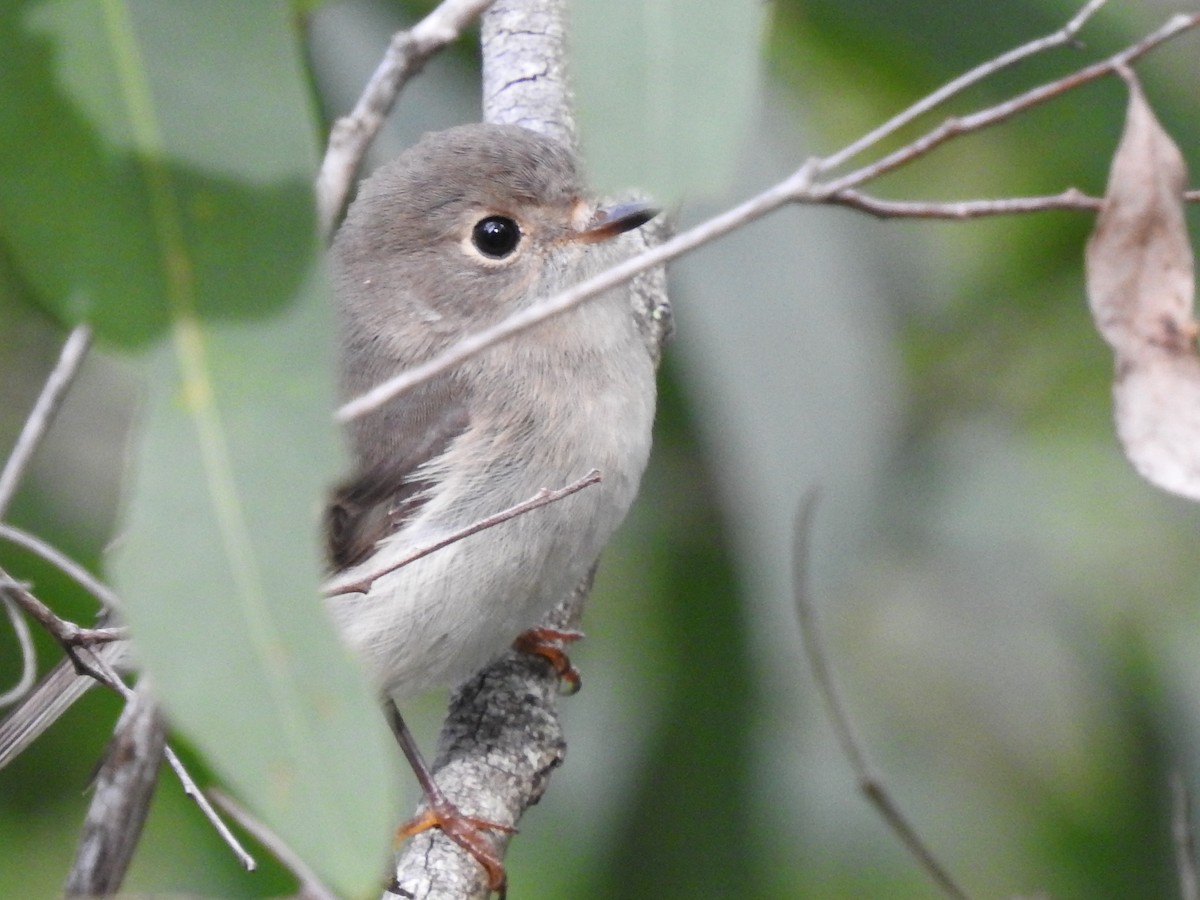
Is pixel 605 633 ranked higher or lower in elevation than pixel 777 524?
lower

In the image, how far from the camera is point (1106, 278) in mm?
1901

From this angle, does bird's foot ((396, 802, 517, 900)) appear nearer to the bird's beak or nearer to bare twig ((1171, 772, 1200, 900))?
the bird's beak

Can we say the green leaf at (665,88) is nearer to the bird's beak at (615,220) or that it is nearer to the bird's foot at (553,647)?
the bird's beak at (615,220)

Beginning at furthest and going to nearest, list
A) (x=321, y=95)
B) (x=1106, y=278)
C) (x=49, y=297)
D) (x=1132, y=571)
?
(x=1132, y=571) → (x=321, y=95) → (x=1106, y=278) → (x=49, y=297)

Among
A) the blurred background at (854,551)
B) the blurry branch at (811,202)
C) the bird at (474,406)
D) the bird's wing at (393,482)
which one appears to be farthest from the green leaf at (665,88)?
the blurred background at (854,551)

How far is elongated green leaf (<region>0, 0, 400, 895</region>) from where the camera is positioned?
4.70 ft

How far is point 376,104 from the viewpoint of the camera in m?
1.87

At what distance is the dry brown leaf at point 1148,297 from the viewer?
1.87m

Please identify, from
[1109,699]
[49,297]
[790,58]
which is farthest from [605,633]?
[49,297]

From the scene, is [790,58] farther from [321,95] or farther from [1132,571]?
[1132,571]

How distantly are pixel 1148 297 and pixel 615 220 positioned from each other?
147 centimetres

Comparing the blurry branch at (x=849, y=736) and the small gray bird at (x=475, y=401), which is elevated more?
the small gray bird at (x=475, y=401)

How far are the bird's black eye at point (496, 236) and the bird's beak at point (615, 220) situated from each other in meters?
0.16

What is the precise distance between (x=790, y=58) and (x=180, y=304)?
3.43m
